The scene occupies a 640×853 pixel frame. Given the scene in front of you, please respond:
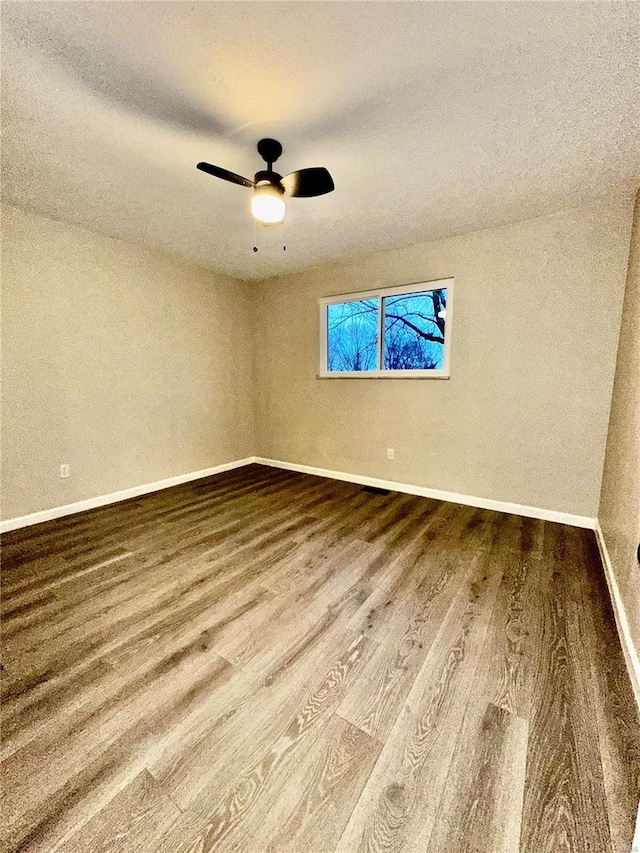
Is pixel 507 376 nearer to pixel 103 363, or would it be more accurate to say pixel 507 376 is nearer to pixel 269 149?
pixel 269 149

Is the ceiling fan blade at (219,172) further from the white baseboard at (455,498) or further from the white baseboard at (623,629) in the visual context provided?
the white baseboard at (455,498)

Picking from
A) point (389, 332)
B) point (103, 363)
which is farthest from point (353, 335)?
point (103, 363)

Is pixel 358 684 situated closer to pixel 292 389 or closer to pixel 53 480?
pixel 53 480

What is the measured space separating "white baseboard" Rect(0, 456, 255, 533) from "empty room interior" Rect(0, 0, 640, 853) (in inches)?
0.8

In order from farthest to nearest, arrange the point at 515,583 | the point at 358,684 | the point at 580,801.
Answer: the point at 515,583 < the point at 358,684 < the point at 580,801

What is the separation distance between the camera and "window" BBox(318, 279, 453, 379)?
3.28 m

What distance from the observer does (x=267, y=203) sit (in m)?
1.87

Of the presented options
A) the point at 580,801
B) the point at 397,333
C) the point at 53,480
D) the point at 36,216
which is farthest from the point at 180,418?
the point at 580,801

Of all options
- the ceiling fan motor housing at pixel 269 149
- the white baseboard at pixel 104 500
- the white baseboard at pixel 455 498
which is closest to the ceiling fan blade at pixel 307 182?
the ceiling fan motor housing at pixel 269 149

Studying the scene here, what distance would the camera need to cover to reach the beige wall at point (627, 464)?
1532 mm

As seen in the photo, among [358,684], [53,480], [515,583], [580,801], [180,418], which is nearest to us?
[580,801]

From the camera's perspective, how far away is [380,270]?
3527mm

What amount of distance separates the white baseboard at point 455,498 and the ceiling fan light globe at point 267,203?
277 centimetres

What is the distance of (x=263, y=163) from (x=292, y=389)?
2589 mm
